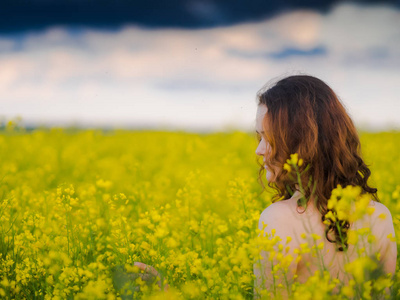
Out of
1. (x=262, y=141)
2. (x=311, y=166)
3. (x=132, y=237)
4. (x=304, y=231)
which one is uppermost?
(x=262, y=141)

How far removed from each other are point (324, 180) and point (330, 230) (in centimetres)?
25

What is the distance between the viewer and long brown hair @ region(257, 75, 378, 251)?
209cm

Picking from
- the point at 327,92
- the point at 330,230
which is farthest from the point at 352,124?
the point at 330,230

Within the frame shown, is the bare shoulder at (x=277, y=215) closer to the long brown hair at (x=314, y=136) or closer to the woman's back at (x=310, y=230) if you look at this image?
the woman's back at (x=310, y=230)

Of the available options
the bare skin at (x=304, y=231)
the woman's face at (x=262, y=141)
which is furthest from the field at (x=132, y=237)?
the woman's face at (x=262, y=141)

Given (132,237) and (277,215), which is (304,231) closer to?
(277,215)

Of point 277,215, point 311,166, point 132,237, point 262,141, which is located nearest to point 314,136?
point 311,166

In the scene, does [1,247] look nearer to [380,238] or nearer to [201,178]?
[201,178]

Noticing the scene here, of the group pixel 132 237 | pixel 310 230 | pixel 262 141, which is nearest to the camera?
pixel 310 230

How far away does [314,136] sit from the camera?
2074mm

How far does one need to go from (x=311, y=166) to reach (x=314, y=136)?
157 millimetres

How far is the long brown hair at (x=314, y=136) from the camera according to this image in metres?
2.09

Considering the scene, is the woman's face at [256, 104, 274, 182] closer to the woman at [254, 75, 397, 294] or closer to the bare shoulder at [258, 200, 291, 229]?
the woman at [254, 75, 397, 294]

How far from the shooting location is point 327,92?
86.9 inches
